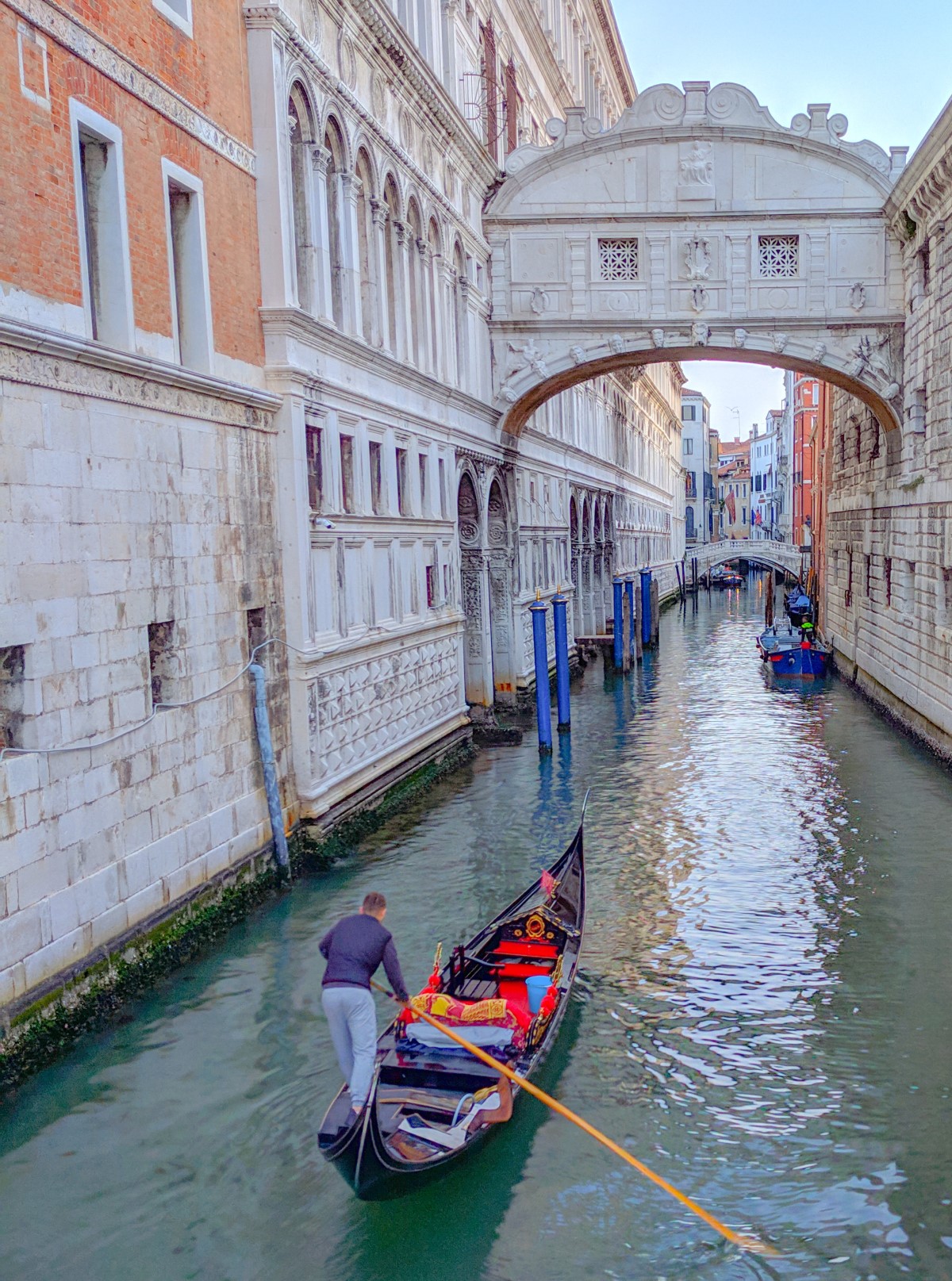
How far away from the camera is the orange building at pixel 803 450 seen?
1823 inches

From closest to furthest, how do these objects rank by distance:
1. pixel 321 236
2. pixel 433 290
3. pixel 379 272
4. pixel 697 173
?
pixel 321 236 → pixel 379 272 → pixel 433 290 → pixel 697 173

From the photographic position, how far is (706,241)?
1630cm

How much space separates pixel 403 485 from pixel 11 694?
7.21m

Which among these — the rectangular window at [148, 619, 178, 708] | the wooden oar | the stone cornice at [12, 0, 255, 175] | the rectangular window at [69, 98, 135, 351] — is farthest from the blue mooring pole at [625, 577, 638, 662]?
the wooden oar

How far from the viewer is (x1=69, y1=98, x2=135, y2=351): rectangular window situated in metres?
7.17

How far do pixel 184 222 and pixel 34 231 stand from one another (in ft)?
7.38

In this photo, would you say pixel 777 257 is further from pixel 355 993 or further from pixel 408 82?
pixel 355 993

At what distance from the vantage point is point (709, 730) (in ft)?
55.7

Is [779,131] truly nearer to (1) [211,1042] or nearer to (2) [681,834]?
(2) [681,834]

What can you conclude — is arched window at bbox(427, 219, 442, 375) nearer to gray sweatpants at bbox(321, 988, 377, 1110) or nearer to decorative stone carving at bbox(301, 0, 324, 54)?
decorative stone carving at bbox(301, 0, 324, 54)

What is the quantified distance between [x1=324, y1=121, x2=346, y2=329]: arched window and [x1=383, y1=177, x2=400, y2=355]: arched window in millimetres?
1582

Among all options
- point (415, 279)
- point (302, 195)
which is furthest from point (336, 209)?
point (415, 279)

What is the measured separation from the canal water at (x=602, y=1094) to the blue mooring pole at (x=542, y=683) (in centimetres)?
413

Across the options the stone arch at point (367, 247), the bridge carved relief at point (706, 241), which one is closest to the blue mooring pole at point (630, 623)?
the bridge carved relief at point (706, 241)
